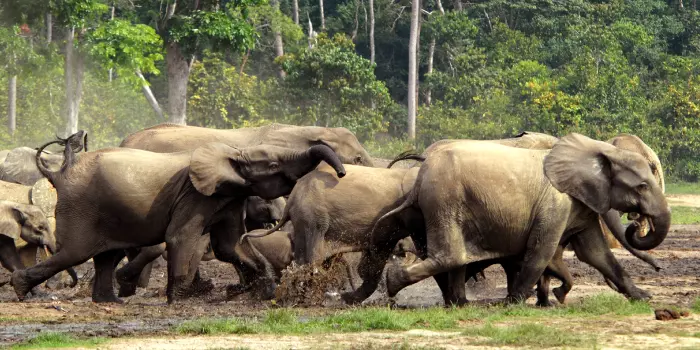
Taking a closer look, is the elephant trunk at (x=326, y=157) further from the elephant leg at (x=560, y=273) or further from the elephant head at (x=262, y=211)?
the elephant head at (x=262, y=211)

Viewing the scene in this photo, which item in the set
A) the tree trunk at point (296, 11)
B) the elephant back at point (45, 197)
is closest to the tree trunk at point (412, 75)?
the tree trunk at point (296, 11)

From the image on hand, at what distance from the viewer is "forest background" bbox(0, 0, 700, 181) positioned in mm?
33719

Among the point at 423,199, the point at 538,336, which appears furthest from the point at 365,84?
the point at 538,336

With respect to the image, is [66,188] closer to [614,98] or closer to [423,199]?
[423,199]

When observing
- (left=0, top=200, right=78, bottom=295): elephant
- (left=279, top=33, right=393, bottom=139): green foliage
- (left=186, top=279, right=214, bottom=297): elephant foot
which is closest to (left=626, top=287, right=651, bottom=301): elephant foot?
(left=186, top=279, right=214, bottom=297): elephant foot

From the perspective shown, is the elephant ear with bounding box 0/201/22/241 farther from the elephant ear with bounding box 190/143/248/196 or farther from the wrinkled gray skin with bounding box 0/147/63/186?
the wrinkled gray skin with bounding box 0/147/63/186

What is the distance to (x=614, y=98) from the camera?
1634 inches

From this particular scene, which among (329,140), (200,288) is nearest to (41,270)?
(200,288)

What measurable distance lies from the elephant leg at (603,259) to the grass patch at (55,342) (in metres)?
4.98

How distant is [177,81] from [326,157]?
2096 centimetres

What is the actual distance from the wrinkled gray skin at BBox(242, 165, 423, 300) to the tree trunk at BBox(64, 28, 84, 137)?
63.3ft

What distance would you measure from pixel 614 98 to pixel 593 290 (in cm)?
2730

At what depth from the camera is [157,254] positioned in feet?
51.4

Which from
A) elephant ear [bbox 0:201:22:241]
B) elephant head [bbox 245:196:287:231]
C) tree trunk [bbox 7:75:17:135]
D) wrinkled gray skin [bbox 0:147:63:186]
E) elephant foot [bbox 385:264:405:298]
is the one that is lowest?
tree trunk [bbox 7:75:17:135]
